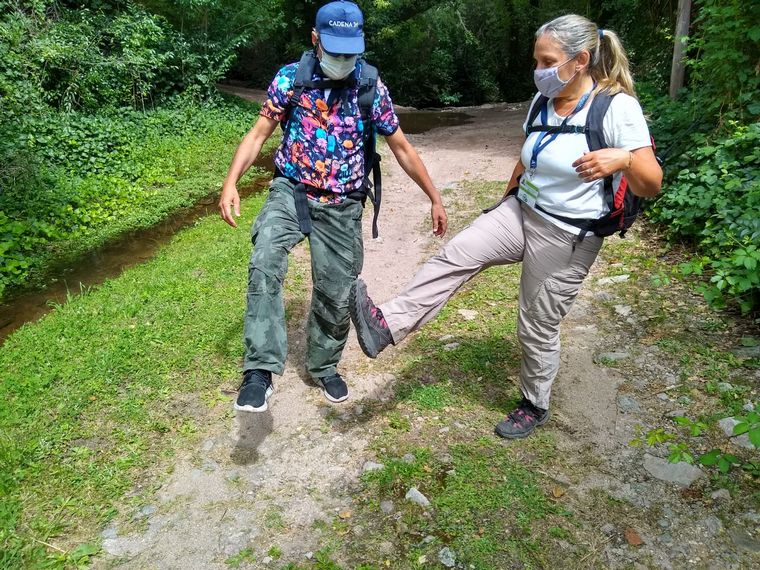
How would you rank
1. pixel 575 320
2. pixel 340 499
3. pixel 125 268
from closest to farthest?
pixel 340 499
pixel 575 320
pixel 125 268

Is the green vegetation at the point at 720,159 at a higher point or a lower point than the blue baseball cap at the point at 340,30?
lower

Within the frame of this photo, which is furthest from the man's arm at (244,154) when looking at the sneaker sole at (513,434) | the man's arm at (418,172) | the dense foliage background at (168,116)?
the dense foliage background at (168,116)

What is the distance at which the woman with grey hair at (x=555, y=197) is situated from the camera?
237 centimetres

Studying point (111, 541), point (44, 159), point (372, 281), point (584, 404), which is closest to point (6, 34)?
point (44, 159)

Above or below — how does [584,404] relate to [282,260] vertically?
below

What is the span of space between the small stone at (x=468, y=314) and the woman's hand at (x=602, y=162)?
228 centimetres

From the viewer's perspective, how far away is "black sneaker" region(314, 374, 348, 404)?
3.49m

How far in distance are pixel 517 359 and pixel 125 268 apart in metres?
4.30

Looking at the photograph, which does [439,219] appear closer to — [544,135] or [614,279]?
[544,135]

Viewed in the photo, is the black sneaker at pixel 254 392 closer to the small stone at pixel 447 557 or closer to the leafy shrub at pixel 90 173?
the small stone at pixel 447 557

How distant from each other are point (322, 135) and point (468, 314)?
2075 mm

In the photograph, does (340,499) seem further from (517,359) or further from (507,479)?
(517,359)

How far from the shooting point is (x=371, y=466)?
116 inches

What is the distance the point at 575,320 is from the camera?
433 cm
